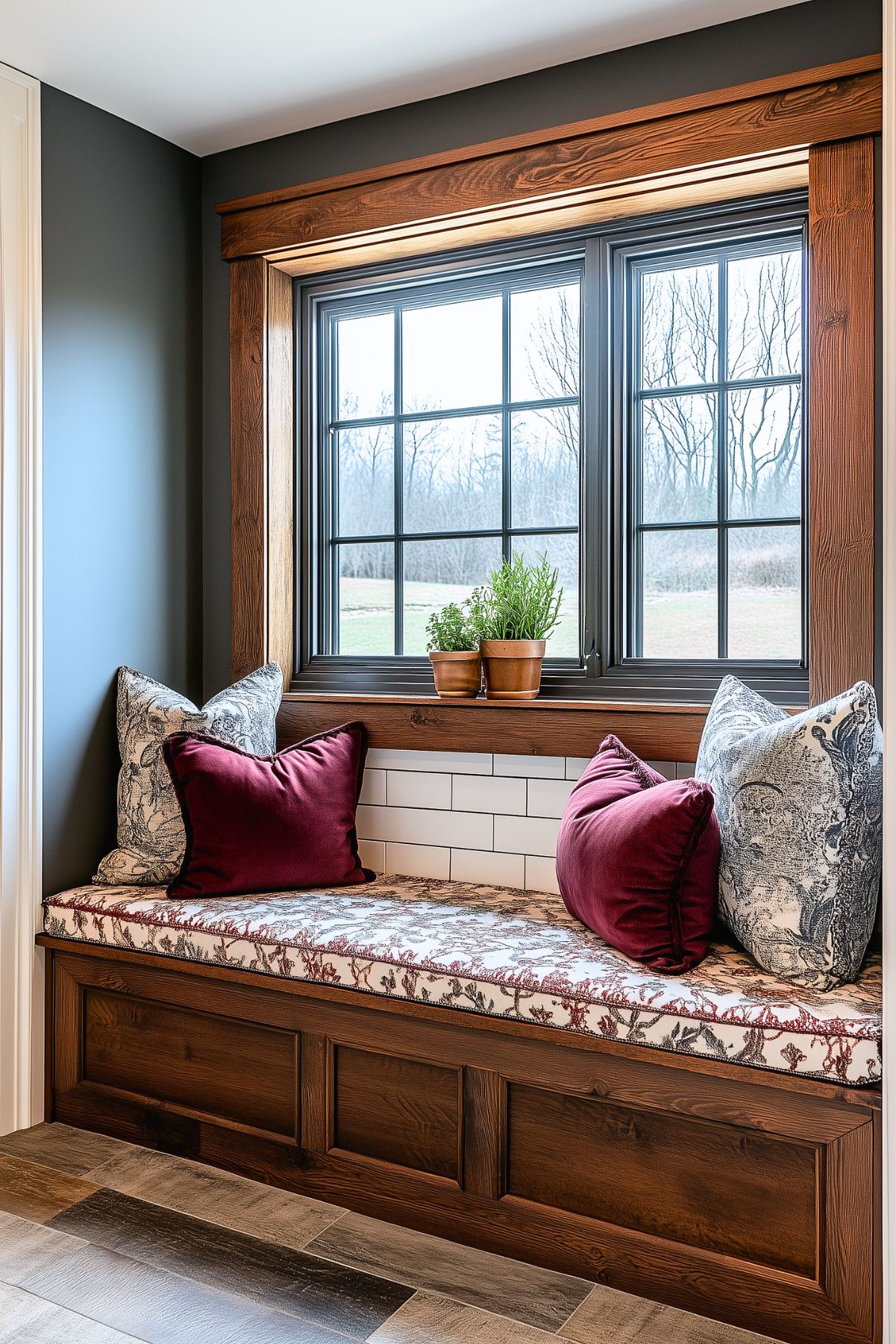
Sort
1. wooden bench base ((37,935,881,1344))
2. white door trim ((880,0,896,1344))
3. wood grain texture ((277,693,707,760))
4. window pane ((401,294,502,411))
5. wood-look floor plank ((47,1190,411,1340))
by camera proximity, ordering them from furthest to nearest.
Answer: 1. window pane ((401,294,502,411))
2. wood grain texture ((277,693,707,760))
3. wood-look floor plank ((47,1190,411,1340))
4. wooden bench base ((37,935,881,1344))
5. white door trim ((880,0,896,1344))

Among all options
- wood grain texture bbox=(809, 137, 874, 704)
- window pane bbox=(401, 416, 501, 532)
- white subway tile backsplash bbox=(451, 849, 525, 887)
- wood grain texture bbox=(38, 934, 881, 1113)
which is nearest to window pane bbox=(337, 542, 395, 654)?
window pane bbox=(401, 416, 501, 532)

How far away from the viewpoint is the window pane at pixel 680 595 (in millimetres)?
2615

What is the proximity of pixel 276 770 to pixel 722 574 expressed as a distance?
1223 mm

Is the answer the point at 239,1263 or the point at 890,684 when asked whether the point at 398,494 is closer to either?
the point at 890,684

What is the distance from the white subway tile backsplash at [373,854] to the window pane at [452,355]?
49.3 inches

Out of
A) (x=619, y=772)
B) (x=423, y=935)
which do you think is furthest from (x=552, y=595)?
(x=423, y=935)

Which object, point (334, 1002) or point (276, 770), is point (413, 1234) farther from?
point (276, 770)

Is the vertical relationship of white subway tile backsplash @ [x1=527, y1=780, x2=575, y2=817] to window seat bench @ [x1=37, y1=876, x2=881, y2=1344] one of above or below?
above

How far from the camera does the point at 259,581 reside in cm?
303

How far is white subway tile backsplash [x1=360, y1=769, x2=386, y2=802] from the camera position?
2881 millimetres

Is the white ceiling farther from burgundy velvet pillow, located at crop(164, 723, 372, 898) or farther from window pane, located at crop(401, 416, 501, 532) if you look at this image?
burgundy velvet pillow, located at crop(164, 723, 372, 898)

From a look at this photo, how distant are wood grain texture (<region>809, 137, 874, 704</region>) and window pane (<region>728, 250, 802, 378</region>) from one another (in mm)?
205

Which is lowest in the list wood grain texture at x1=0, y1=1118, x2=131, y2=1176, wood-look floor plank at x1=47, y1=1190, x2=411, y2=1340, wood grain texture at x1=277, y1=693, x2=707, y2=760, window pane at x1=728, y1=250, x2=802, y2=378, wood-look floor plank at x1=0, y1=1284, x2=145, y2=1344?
wood grain texture at x1=0, y1=1118, x2=131, y2=1176

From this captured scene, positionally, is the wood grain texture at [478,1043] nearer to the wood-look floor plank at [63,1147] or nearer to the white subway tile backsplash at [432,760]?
the wood-look floor plank at [63,1147]
